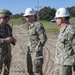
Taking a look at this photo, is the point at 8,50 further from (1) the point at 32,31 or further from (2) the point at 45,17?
(2) the point at 45,17

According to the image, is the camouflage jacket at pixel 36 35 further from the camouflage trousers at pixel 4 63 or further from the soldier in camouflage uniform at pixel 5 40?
the camouflage trousers at pixel 4 63

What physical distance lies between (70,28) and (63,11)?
40 cm

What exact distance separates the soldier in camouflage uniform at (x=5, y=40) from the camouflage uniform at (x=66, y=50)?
1688 mm

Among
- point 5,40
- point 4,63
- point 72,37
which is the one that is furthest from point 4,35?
point 72,37

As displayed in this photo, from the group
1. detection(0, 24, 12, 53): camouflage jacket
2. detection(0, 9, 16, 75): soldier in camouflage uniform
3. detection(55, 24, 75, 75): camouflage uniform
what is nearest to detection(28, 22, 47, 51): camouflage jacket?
detection(0, 9, 16, 75): soldier in camouflage uniform

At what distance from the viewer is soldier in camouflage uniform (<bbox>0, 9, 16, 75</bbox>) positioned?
7.77m

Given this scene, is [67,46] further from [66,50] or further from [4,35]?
[4,35]

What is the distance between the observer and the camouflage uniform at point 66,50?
6270mm

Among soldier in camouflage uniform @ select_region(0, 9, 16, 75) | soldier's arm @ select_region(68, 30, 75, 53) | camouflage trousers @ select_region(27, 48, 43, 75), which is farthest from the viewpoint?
camouflage trousers @ select_region(27, 48, 43, 75)

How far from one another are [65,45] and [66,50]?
0.10 metres

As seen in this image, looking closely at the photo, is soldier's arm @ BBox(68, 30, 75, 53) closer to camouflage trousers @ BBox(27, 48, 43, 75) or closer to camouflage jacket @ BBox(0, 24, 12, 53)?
camouflage trousers @ BBox(27, 48, 43, 75)

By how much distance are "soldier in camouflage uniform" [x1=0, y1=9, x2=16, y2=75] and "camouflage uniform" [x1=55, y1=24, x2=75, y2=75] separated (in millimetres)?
1688

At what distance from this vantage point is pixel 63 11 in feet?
21.2

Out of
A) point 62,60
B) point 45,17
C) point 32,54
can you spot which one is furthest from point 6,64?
point 45,17
